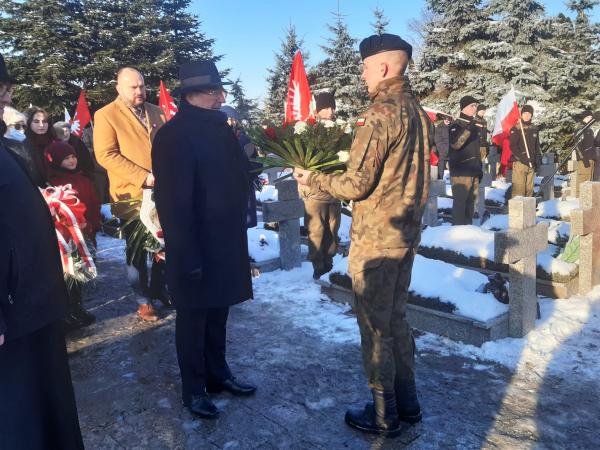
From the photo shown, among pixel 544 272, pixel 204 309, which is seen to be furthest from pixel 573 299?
pixel 204 309

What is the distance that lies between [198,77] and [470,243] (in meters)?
4.31

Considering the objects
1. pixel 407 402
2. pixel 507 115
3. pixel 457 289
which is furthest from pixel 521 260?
pixel 507 115

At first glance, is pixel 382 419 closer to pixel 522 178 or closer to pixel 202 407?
A: pixel 202 407

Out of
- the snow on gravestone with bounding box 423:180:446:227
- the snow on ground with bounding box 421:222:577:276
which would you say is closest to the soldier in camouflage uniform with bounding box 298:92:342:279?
the snow on ground with bounding box 421:222:577:276

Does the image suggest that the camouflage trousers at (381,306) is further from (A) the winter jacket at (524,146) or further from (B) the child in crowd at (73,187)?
(A) the winter jacket at (524,146)

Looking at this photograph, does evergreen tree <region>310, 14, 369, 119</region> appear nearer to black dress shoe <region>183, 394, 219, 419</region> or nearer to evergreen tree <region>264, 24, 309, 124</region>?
evergreen tree <region>264, 24, 309, 124</region>

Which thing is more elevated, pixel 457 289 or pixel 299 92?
pixel 299 92

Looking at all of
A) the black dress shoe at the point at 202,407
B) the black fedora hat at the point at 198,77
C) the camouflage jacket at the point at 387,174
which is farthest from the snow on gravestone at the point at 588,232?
the black dress shoe at the point at 202,407

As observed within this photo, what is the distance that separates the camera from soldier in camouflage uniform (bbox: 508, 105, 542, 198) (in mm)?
9805

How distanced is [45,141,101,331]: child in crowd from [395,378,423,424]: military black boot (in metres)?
3.13

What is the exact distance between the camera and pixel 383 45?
277 cm

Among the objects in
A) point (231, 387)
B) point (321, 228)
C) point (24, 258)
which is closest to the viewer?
point (24, 258)

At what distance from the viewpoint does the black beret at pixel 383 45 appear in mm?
2764

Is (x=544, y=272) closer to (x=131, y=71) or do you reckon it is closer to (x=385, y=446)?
(x=385, y=446)
